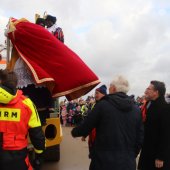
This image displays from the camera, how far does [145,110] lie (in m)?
4.94

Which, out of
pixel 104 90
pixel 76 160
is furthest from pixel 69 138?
pixel 104 90

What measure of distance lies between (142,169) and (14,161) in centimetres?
188

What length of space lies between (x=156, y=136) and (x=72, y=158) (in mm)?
4421

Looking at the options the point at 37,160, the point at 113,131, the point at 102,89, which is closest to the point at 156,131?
the point at 102,89

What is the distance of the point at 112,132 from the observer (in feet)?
12.0

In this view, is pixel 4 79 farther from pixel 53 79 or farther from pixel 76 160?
pixel 76 160

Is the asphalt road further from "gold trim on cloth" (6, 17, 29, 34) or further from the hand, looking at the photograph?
"gold trim on cloth" (6, 17, 29, 34)

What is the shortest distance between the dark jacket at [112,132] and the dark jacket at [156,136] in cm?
85

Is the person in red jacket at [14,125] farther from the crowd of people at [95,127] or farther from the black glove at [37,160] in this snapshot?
the black glove at [37,160]

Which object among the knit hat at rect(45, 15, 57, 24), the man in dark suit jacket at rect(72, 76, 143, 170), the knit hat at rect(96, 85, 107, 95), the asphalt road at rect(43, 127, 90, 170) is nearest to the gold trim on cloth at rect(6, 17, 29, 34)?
the knit hat at rect(45, 15, 57, 24)

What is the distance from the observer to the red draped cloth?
4.81 meters

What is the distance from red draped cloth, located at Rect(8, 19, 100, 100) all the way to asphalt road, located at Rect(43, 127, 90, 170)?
9.87 feet

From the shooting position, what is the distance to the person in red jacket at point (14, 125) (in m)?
3.58

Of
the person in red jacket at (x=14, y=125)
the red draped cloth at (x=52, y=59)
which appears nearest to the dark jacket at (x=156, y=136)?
the red draped cloth at (x=52, y=59)
